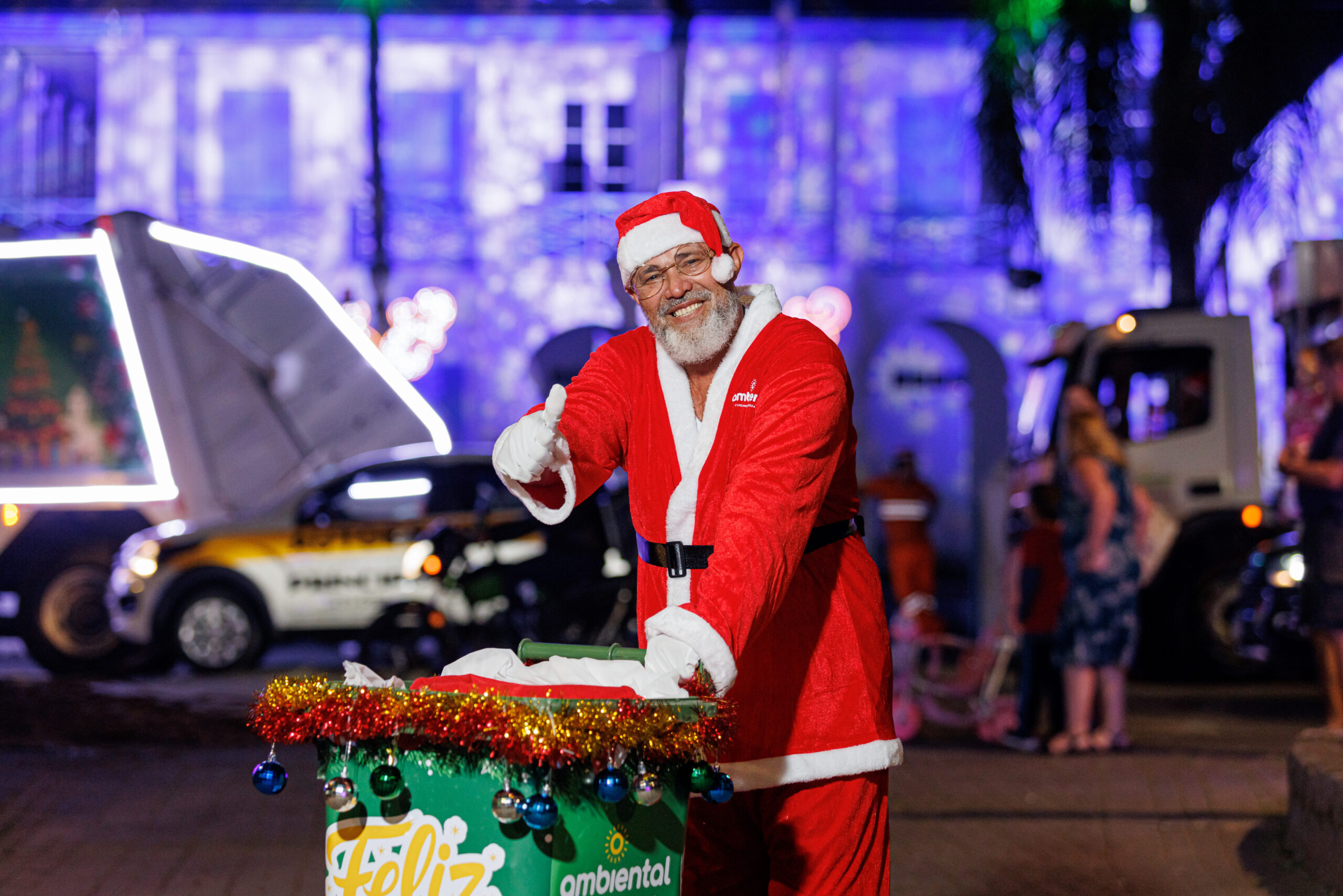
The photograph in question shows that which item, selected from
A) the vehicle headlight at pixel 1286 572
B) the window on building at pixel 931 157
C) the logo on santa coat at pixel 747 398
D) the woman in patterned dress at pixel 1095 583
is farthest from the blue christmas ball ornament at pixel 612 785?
the window on building at pixel 931 157

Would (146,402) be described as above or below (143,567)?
above

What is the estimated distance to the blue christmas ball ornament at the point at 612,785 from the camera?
1.84 m

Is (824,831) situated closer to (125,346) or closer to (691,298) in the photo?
(691,298)

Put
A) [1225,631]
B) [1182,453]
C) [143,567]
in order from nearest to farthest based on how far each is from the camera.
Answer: [143,567], [1225,631], [1182,453]

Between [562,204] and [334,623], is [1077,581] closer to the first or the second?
[334,623]

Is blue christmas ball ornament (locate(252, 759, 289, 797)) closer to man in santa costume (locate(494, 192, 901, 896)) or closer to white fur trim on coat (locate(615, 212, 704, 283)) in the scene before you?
man in santa costume (locate(494, 192, 901, 896))

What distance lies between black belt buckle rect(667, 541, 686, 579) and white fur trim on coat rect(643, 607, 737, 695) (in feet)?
1.65

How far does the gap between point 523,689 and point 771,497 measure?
51 cm

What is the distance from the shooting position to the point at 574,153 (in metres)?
21.2

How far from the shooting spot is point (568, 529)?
10.6m

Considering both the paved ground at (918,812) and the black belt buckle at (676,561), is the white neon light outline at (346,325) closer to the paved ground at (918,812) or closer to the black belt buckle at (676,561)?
the paved ground at (918,812)

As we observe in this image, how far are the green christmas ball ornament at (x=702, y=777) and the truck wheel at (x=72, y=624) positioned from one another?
33.2 feet

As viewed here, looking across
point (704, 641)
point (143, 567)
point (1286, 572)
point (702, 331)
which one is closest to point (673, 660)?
point (704, 641)

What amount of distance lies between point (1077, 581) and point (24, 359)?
8.25 m
